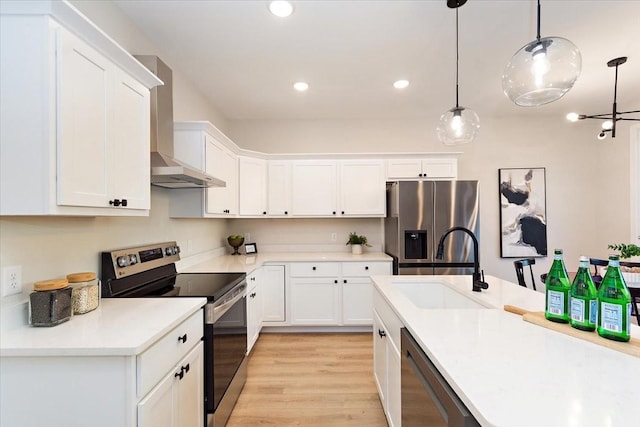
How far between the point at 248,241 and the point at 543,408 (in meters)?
3.85

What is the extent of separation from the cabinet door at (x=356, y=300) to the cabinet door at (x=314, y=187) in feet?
3.02

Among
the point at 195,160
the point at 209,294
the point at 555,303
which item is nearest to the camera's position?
the point at 555,303

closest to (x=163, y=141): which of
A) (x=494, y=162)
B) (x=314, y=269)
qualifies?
(x=314, y=269)

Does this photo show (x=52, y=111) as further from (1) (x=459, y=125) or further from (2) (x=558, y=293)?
(1) (x=459, y=125)

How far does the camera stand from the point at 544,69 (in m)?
1.42

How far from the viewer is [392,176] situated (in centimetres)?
387

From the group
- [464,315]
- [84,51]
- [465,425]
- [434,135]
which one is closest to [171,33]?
[84,51]

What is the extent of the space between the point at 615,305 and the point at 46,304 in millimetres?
2182

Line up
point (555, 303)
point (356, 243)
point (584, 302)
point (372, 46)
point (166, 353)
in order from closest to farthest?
point (584, 302)
point (555, 303)
point (166, 353)
point (372, 46)
point (356, 243)

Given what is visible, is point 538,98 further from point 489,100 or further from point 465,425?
point 489,100

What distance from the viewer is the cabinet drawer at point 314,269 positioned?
3.62 m

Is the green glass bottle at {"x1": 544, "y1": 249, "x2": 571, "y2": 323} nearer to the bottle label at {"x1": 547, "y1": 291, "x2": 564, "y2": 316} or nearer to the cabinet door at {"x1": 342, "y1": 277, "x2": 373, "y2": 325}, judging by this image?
the bottle label at {"x1": 547, "y1": 291, "x2": 564, "y2": 316}

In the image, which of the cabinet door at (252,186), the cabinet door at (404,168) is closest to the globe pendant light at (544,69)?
the cabinet door at (404,168)

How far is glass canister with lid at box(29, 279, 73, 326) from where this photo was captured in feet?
4.19
